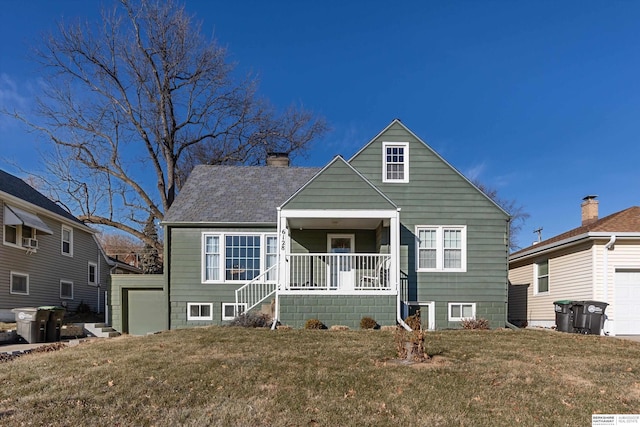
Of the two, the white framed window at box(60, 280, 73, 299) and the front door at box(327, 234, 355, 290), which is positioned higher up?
the front door at box(327, 234, 355, 290)

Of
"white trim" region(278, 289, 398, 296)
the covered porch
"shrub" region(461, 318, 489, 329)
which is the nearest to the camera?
"white trim" region(278, 289, 398, 296)

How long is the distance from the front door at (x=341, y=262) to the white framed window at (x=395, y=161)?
2.34 meters

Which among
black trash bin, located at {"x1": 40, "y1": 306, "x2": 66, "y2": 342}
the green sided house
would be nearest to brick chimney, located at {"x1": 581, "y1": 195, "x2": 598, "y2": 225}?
the green sided house

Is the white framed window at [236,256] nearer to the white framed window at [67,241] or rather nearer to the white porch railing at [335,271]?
the white porch railing at [335,271]

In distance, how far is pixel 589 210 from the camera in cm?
1666

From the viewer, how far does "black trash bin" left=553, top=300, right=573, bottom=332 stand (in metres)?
12.7

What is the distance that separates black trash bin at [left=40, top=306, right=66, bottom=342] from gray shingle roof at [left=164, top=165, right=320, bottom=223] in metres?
3.93

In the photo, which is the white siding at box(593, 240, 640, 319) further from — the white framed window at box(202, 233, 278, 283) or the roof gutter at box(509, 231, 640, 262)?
the white framed window at box(202, 233, 278, 283)

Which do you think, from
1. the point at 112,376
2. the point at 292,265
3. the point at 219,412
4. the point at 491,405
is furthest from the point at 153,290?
the point at 491,405

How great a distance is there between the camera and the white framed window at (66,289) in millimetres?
17766

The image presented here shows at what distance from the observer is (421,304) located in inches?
511

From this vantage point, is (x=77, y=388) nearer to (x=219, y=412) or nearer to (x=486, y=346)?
(x=219, y=412)

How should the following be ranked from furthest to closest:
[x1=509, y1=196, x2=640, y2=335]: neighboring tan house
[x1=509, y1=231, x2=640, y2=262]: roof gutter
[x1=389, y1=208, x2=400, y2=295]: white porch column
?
[x1=509, y1=196, x2=640, y2=335]: neighboring tan house < [x1=509, y1=231, x2=640, y2=262]: roof gutter < [x1=389, y1=208, x2=400, y2=295]: white porch column

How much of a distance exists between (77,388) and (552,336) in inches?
408
